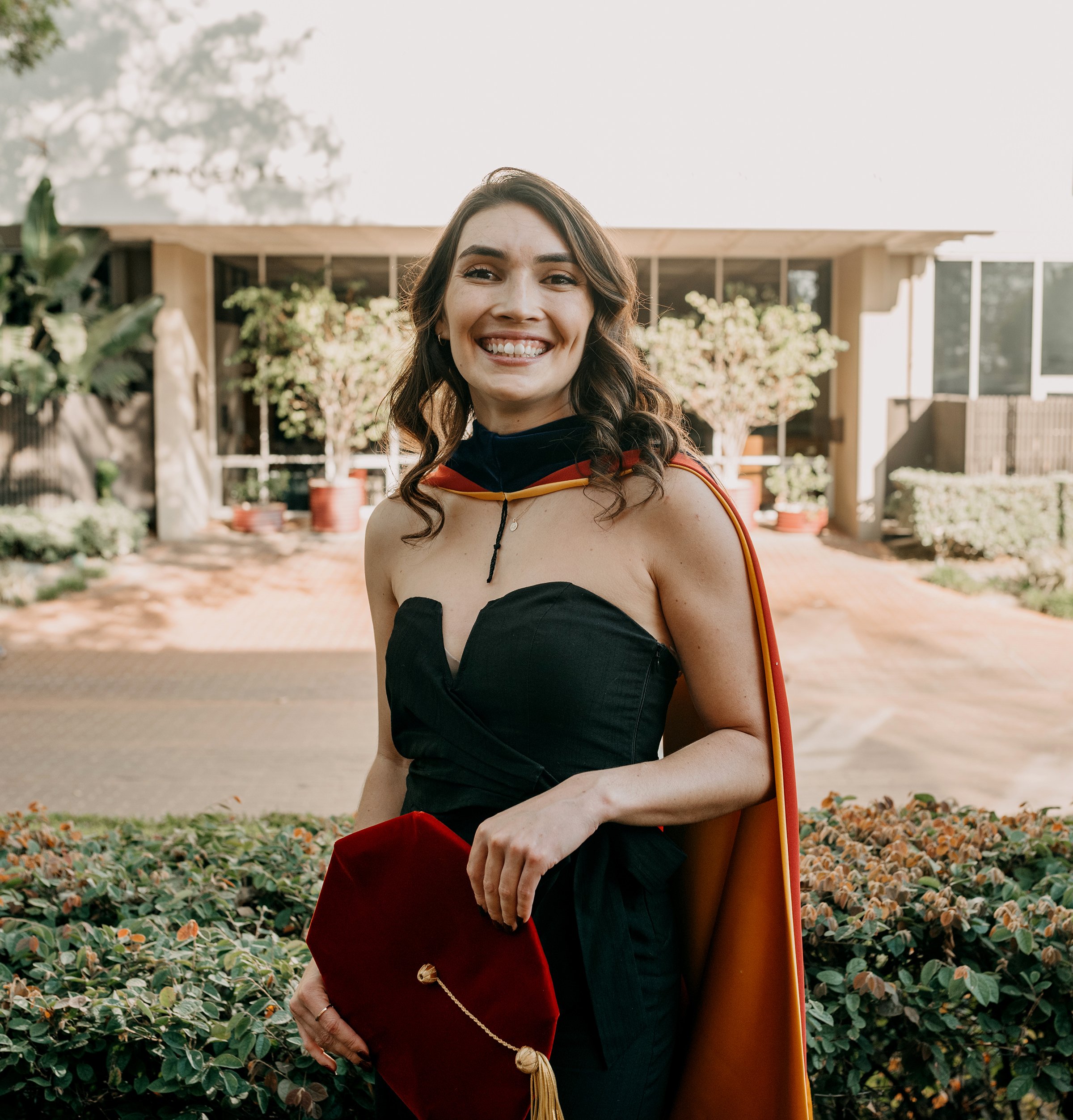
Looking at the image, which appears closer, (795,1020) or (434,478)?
(795,1020)

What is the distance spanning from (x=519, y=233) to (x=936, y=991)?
1673mm

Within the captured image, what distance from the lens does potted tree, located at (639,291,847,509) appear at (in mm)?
14648

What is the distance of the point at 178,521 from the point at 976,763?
11068 mm

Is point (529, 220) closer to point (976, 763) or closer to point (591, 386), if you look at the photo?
point (591, 386)

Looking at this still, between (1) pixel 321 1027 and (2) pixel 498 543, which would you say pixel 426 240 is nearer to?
(2) pixel 498 543

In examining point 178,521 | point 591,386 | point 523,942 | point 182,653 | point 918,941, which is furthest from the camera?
point 178,521

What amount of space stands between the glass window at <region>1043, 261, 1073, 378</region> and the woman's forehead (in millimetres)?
Answer: 14965

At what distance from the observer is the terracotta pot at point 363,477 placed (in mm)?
Answer: 15914

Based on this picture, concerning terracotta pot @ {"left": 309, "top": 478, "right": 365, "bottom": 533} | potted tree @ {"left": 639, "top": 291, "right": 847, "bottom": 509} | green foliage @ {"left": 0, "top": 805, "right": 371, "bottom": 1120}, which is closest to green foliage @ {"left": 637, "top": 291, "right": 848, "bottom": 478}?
potted tree @ {"left": 639, "top": 291, "right": 847, "bottom": 509}

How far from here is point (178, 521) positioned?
1476 cm

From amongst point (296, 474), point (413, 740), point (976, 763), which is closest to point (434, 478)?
point (413, 740)

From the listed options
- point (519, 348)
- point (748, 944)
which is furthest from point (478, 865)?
point (519, 348)

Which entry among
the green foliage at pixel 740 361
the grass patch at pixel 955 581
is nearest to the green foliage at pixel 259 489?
the green foliage at pixel 740 361

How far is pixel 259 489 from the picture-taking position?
15.4 metres
